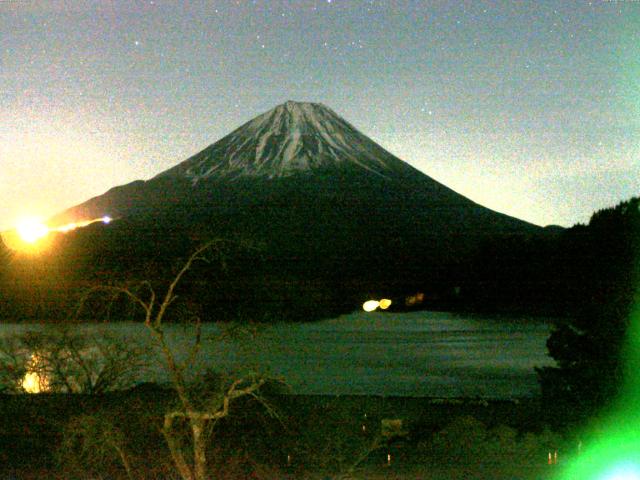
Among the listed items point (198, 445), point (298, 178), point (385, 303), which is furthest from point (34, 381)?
point (298, 178)

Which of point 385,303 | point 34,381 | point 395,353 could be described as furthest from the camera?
point 385,303

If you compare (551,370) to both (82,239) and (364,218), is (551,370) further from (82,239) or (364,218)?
(364,218)

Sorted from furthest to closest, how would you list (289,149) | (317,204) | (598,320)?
(289,149) < (317,204) < (598,320)

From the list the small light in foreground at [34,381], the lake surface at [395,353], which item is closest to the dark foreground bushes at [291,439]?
the small light in foreground at [34,381]

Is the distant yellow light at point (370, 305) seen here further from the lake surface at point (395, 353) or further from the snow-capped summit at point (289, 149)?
the snow-capped summit at point (289, 149)

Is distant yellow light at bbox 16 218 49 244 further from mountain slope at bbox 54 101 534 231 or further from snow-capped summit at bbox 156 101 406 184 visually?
snow-capped summit at bbox 156 101 406 184

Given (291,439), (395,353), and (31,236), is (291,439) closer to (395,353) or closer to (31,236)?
(31,236)
